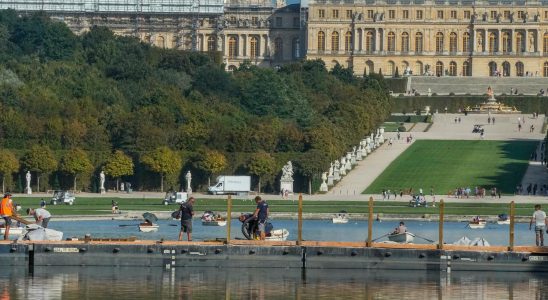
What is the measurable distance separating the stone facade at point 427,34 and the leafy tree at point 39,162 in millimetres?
71621

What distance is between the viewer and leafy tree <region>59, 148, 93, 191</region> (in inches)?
3425

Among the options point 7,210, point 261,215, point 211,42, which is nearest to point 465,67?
point 211,42

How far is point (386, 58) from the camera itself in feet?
520

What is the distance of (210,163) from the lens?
8881cm

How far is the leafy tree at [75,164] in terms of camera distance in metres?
87.0

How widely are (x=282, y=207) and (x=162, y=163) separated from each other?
13174 mm

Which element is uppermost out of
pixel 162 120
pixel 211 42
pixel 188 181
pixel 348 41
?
pixel 211 42

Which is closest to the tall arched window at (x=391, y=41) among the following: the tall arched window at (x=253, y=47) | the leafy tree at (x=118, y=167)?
the tall arched window at (x=253, y=47)

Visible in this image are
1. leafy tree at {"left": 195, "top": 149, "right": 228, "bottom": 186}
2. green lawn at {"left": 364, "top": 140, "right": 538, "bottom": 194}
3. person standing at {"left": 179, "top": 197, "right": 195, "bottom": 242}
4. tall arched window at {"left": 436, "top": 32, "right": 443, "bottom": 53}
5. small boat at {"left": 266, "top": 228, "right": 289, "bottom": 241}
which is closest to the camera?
person standing at {"left": 179, "top": 197, "right": 195, "bottom": 242}

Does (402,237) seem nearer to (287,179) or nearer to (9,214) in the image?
(9,214)

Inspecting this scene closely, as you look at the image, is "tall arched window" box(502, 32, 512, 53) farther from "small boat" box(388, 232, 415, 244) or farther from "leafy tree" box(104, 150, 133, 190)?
"small boat" box(388, 232, 415, 244)

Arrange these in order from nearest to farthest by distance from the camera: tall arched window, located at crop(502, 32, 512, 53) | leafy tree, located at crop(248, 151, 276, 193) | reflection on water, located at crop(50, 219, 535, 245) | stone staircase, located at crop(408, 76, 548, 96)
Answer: reflection on water, located at crop(50, 219, 535, 245) < leafy tree, located at crop(248, 151, 276, 193) < stone staircase, located at crop(408, 76, 548, 96) < tall arched window, located at crop(502, 32, 512, 53)

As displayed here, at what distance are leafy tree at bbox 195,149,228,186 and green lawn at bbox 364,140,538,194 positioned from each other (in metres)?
6.45

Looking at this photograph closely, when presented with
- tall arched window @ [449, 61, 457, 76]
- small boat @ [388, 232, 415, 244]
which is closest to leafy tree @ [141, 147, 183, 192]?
small boat @ [388, 232, 415, 244]
